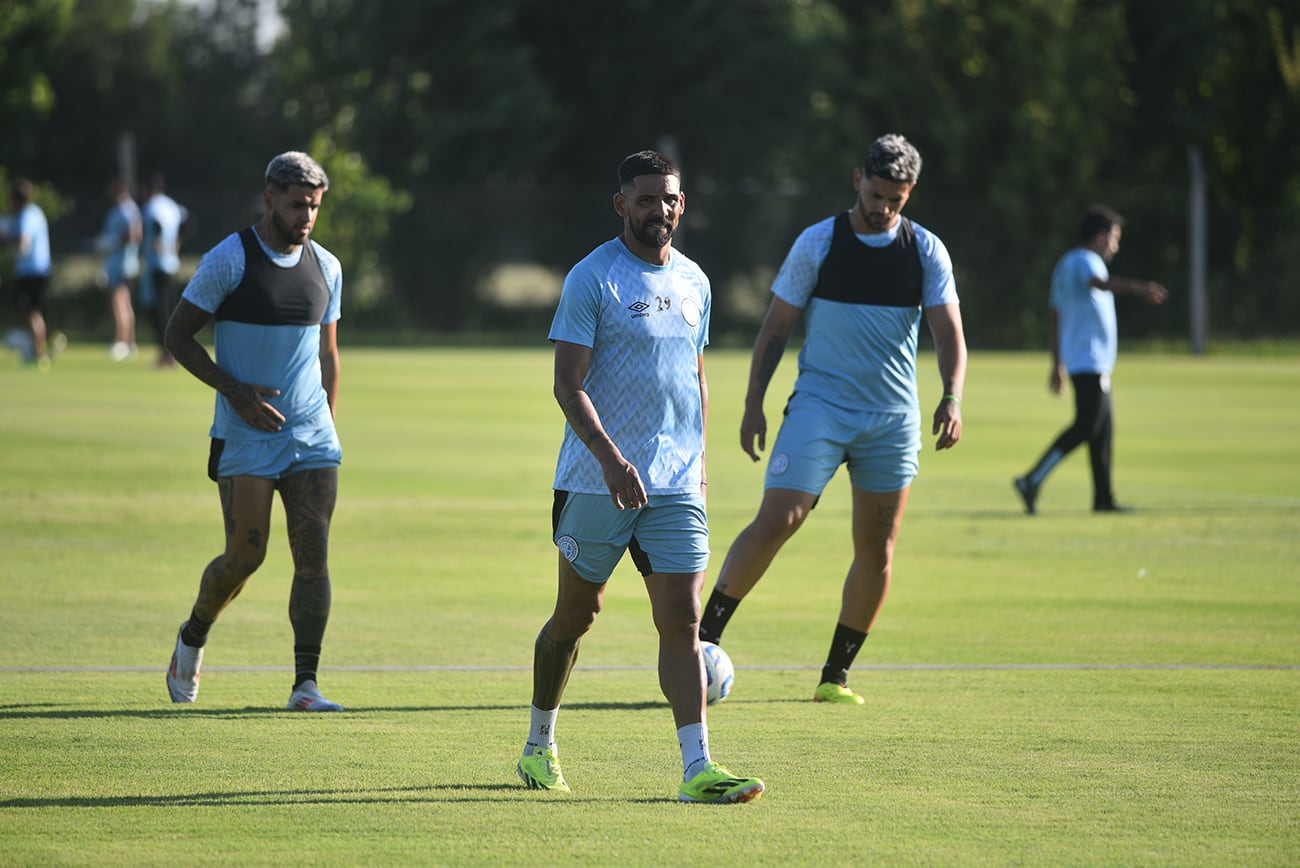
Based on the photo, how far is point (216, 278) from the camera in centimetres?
781

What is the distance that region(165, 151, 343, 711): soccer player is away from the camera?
7.79 m

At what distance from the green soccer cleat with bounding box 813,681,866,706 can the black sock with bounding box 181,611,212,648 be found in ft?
7.89

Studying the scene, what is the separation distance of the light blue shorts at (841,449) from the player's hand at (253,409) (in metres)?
1.97

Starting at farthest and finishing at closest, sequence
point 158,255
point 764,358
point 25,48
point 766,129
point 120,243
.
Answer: point 766,129 < point 25,48 < point 120,243 < point 158,255 < point 764,358

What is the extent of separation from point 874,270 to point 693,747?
2.64 m

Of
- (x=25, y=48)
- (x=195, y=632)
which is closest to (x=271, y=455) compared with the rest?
(x=195, y=632)

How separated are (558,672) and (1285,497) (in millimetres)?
10550

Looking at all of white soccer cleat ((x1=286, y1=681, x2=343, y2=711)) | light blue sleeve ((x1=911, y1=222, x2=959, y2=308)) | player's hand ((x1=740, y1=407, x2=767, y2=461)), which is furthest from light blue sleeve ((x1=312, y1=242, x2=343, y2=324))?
light blue sleeve ((x1=911, y1=222, x2=959, y2=308))

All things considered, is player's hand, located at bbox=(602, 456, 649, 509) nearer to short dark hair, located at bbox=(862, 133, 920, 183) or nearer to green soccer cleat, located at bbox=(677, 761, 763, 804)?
green soccer cleat, located at bbox=(677, 761, 763, 804)

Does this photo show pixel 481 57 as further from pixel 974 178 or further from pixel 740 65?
pixel 974 178

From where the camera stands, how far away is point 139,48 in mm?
67688

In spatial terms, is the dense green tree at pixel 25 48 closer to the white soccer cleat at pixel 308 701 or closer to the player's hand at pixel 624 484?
the white soccer cleat at pixel 308 701

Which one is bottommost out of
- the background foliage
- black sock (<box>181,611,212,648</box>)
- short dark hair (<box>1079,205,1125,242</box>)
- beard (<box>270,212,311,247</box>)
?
black sock (<box>181,611,212,648</box>)

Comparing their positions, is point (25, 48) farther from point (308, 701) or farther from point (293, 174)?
point (308, 701)
